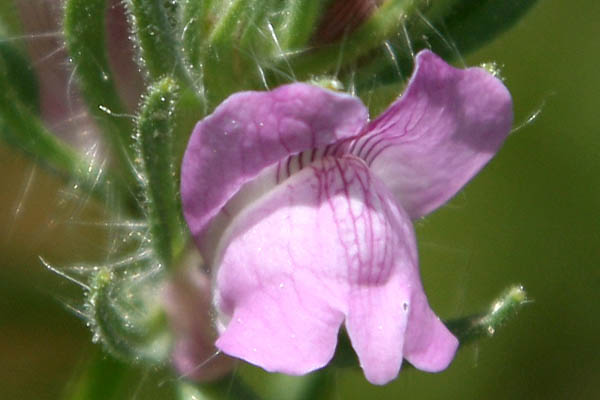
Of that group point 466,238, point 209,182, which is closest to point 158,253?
point 209,182

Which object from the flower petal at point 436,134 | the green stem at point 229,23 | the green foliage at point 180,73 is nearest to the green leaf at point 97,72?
the green foliage at point 180,73

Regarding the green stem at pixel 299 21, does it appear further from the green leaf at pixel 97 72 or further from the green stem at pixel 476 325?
the green stem at pixel 476 325

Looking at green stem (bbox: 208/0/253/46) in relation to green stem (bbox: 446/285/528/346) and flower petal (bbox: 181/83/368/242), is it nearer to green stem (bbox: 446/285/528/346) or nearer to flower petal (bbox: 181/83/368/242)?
flower petal (bbox: 181/83/368/242)

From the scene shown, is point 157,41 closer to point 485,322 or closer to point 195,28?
point 195,28

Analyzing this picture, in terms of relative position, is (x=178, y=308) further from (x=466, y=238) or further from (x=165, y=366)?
(x=466, y=238)

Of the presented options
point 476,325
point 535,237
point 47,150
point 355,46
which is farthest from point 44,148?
point 535,237
